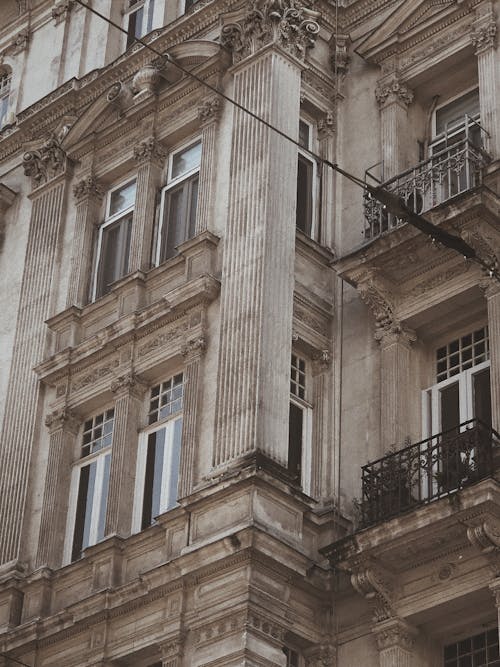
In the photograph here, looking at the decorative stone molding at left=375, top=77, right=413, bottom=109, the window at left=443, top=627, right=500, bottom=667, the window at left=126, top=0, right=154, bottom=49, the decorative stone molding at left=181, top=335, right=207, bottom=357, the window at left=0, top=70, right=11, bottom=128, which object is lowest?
the window at left=443, top=627, right=500, bottom=667

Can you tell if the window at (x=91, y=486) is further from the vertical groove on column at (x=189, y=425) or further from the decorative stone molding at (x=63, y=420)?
the vertical groove on column at (x=189, y=425)

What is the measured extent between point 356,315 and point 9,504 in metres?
6.46

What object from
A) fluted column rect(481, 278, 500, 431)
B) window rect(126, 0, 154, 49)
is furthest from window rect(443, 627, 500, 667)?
window rect(126, 0, 154, 49)

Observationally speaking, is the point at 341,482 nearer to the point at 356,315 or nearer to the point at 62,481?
the point at 356,315

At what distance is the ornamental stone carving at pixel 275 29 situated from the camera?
26.8 meters

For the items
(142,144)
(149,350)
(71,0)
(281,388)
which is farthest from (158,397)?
(71,0)

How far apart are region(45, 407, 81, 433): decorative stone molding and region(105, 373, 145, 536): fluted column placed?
109cm

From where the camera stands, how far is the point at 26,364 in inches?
1101

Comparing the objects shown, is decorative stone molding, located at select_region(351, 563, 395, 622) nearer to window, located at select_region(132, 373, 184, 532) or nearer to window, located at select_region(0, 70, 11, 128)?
window, located at select_region(132, 373, 184, 532)

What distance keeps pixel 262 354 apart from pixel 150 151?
6120 millimetres

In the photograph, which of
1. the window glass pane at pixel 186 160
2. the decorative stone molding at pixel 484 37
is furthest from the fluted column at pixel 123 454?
the decorative stone molding at pixel 484 37

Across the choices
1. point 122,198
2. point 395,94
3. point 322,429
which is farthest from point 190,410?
point 395,94

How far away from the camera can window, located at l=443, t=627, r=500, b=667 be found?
2133 cm

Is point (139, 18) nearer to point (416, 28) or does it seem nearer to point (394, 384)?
point (416, 28)
